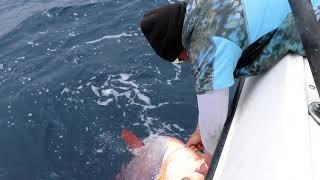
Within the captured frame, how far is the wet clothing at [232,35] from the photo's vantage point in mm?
2094

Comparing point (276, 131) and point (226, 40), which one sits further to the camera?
point (226, 40)

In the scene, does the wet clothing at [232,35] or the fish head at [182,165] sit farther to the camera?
the fish head at [182,165]

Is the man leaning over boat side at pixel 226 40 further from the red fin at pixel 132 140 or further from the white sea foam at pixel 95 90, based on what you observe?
the white sea foam at pixel 95 90

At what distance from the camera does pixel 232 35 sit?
2.09 meters

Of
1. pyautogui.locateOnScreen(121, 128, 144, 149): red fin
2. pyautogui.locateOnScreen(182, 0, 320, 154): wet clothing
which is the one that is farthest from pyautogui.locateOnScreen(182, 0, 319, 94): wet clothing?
pyautogui.locateOnScreen(121, 128, 144, 149): red fin

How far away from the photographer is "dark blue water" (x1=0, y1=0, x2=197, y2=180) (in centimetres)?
431

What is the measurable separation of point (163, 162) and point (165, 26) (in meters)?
1.14

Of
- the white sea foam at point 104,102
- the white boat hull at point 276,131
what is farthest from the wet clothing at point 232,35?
the white sea foam at point 104,102

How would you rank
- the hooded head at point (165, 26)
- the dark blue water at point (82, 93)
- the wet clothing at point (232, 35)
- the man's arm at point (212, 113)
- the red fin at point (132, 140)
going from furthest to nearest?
the dark blue water at point (82, 93)
the red fin at point (132, 140)
the hooded head at point (165, 26)
the man's arm at point (212, 113)
the wet clothing at point (232, 35)

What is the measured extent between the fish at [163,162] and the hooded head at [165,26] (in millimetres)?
733

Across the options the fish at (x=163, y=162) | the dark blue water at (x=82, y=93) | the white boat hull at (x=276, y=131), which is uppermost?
the white boat hull at (x=276, y=131)

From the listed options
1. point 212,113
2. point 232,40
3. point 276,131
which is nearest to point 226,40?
point 232,40

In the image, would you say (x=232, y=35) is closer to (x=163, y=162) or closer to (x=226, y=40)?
(x=226, y=40)

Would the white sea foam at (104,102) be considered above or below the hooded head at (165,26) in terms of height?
below
